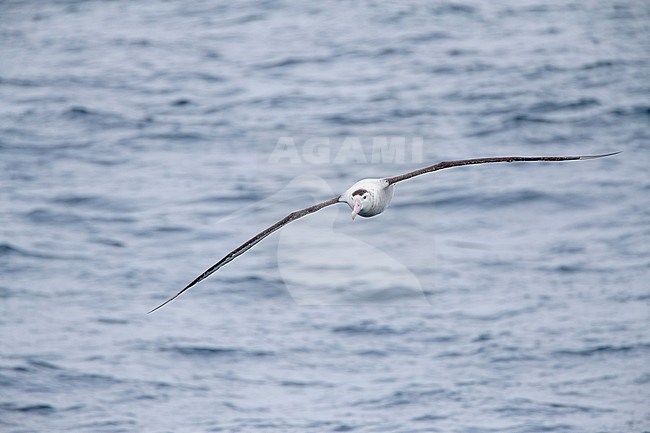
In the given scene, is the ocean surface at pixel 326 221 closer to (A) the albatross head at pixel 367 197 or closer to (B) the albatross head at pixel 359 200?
(A) the albatross head at pixel 367 197

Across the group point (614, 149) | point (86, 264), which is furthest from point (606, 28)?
point (86, 264)

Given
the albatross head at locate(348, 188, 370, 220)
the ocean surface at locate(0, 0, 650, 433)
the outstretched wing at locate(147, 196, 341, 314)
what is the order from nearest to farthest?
1. the outstretched wing at locate(147, 196, 341, 314)
2. the albatross head at locate(348, 188, 370, 220)
3. the ocean surface at locate(0, 0, 650, 433)

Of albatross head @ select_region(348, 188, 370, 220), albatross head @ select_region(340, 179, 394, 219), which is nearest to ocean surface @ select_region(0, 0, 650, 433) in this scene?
albatross head @ select_region(340, 179, 394, 219)

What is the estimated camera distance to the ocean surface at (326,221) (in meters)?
17.8

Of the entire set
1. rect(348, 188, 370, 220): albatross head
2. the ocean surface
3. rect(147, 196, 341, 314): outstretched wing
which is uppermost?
rect(348, 188, 370, 220): albatross head

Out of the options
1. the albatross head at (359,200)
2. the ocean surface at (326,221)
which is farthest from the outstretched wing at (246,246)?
the ocean surface at (326,221)

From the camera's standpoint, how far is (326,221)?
72.2 ft

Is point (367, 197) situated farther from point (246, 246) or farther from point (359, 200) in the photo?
point (246, 246)

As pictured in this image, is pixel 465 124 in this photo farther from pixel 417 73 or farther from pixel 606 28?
pixel 606 28

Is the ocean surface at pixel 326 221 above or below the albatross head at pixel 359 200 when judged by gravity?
below

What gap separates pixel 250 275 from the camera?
21.4 metres

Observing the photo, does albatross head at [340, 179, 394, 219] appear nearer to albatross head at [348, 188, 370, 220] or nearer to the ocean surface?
albatross head at [348, 188, 370, 220]

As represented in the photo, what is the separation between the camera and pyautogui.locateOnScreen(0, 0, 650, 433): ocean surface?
17.8 metres

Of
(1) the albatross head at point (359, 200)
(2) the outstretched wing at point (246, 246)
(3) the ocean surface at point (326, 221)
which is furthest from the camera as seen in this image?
(3) the ocean surface at point (326, 221)
